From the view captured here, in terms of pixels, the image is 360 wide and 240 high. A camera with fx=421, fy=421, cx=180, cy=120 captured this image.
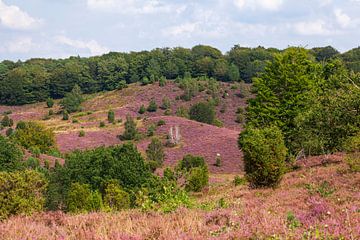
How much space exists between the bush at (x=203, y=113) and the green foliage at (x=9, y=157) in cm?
4023

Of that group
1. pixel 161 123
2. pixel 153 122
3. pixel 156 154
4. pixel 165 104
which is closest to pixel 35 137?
pixel 153 122

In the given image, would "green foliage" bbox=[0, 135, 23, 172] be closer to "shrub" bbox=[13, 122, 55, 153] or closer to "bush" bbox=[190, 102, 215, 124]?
"shrub" bbox=[13, 122, 55, 153]

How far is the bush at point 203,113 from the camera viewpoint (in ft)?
257

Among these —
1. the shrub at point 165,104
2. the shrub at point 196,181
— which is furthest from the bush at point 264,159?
the shrub at point 165,104

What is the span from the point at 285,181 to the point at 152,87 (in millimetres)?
85202

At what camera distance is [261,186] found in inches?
761

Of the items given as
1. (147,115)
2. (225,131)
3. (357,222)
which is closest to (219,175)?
(225,131)

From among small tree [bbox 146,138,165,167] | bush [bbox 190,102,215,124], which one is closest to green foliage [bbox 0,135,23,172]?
small tree [bbox 146,138,165,167]

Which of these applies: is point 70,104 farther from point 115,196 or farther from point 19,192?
point 19,192

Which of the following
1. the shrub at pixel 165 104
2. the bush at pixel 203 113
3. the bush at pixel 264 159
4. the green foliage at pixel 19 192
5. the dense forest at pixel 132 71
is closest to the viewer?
the bush at pixel 264 159

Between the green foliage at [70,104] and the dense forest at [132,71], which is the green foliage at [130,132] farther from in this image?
the dense forest at [132,71]

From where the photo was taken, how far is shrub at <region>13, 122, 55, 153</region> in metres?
62.8

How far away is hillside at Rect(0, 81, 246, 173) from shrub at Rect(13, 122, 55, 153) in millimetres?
2028

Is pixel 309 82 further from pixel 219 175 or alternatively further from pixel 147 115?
pixel 147 115
